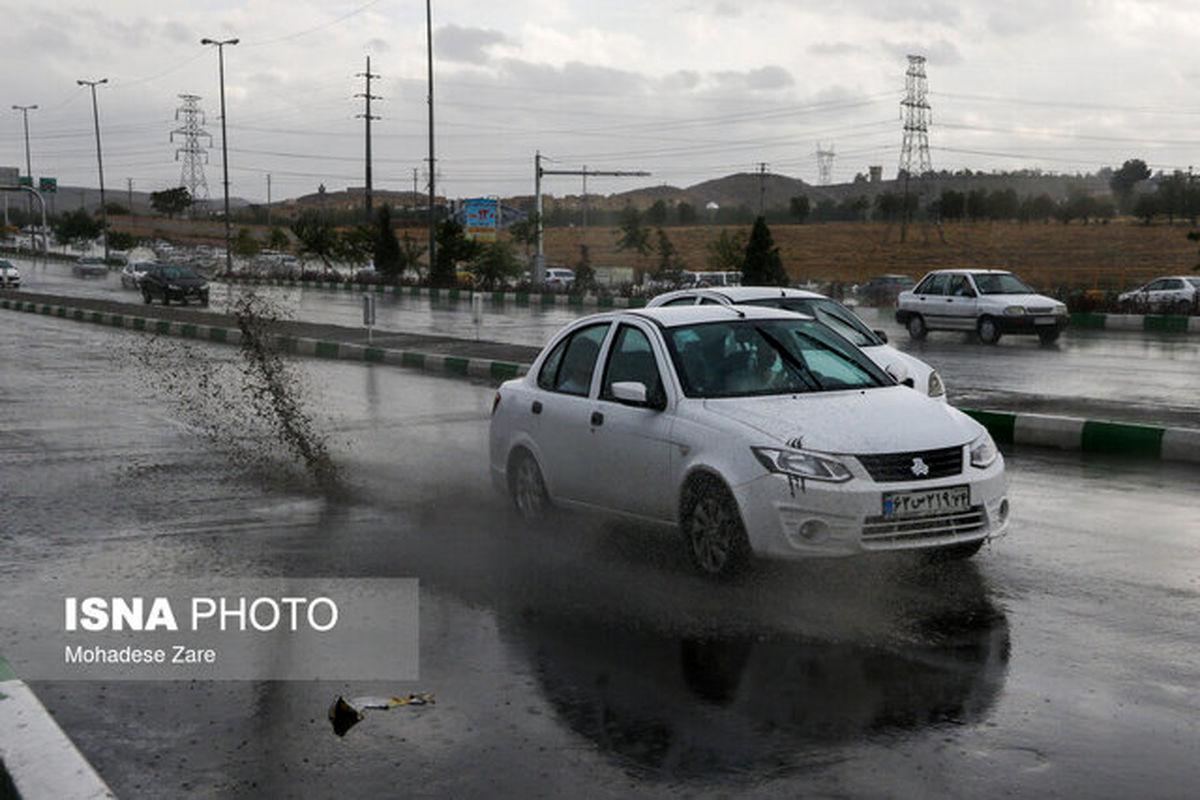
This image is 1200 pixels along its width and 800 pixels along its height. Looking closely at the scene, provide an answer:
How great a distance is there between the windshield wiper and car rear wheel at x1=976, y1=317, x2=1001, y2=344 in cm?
2017

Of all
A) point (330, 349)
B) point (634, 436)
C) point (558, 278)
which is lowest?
point (558, 278)

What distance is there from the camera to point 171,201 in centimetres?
15112

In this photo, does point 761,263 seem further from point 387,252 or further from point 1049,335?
point 387,252

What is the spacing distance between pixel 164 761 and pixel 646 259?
279ft

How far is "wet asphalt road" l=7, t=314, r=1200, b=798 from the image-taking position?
4.66 metres

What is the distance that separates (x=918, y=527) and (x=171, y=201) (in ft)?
503

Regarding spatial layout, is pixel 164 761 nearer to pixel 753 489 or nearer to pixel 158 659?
pixel 158 659

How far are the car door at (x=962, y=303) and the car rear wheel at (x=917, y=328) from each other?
766 millimetres

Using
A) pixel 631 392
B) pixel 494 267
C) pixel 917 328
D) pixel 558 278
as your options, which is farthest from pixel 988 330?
Answer: pixel 558 278

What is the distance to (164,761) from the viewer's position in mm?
4875

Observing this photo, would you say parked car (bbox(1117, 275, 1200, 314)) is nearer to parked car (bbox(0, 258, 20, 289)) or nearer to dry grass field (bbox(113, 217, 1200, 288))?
dry grass field (bbox(113, 217, 1200, 288))

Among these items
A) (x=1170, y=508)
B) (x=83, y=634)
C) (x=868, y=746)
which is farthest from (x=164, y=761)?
(x=1170, y=508)

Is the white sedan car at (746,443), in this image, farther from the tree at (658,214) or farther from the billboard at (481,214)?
the tree at (658,214)

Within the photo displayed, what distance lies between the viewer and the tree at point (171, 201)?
14625cm
